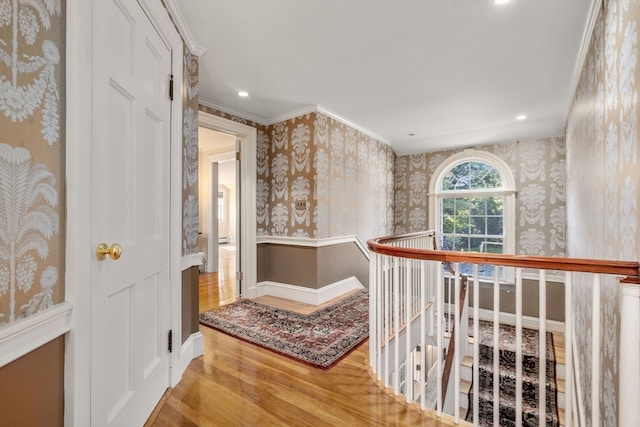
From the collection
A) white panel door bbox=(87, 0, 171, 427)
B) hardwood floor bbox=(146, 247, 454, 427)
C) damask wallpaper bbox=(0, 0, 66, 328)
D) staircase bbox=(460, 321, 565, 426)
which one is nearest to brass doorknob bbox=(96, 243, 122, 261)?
white panel door bbox=(87, 0, 171, 427)

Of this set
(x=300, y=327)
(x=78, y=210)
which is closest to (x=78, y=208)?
(x=78, y=210)

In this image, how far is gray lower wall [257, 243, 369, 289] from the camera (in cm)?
340

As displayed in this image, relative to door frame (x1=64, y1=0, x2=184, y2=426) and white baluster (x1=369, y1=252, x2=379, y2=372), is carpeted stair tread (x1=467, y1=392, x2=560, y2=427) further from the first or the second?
door frame (x1=64, y1=0, x2=184, y2=426)

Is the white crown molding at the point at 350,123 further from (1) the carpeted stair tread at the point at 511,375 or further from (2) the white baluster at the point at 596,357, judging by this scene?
(1) the carpeted stair tread at the point at 511,375

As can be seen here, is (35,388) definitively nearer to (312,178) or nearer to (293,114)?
(312,178)

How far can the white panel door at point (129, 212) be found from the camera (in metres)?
1.07

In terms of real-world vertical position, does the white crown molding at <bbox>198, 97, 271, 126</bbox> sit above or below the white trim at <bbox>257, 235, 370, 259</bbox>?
above

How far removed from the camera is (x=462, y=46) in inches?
83.3

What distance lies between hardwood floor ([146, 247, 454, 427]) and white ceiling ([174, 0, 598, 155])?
7.62 feet

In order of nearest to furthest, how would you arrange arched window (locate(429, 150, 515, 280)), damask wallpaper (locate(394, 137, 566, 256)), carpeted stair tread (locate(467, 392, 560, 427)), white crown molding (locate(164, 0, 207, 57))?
white crown molding (locate(164, 0, 207, 57)) → carpeted stair tread (locate(467, 392, 560, 427)) → damask wallpaper (locate(394, 137, 566, 256)) → arched window (locate(429, 150, 515, 280))

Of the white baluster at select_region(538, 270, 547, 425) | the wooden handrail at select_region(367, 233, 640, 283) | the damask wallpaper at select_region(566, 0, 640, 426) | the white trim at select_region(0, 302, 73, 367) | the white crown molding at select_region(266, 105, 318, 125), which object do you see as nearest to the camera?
the white trim at select_region(0, 302, 73, 367)

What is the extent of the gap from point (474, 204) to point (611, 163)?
373 cm

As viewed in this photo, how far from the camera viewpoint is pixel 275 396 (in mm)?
1677

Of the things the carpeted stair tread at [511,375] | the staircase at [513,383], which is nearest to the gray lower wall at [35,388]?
the staircase at [513,383]
